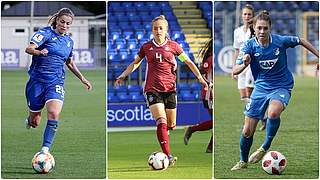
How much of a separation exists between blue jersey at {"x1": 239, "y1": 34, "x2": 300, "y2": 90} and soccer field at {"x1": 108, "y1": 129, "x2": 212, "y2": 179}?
601 mm

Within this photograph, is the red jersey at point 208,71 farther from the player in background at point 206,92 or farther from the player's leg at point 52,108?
the player's leg at point 52,108

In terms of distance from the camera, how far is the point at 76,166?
19.4ft

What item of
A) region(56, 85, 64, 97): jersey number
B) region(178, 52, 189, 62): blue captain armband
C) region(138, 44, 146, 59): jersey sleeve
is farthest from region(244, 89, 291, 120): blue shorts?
region(56, 85, 64, 97): jersey number

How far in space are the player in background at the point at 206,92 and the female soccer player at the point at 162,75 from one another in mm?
110

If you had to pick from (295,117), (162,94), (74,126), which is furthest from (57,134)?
(295,117)

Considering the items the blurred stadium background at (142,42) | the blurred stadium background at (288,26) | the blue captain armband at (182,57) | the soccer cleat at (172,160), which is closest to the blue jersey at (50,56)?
the blurred stadium background at (142,42)

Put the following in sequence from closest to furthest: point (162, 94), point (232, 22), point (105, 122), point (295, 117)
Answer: point (162, 94), point (105, 122), point (295, 117), point (232, 22)

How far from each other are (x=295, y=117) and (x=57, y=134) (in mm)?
2592

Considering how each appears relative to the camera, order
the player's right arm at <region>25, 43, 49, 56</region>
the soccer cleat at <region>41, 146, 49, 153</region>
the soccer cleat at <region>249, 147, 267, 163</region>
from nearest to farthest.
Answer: the player's right arm at <region>25, 43, 49, 56</region>
the soccer cleat at <region>41, 146, 49, 153</region>
the soccer cleat at <region>249, 147, 267, 163</region>

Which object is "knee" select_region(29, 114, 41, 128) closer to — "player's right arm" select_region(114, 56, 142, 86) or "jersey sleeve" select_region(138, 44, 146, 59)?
"player's right arm" select_region(114, 56, 142, 86)

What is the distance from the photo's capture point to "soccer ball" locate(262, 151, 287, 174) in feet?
18.9

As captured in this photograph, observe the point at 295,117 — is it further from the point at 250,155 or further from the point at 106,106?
the point at 106,106

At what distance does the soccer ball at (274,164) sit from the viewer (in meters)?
5.75

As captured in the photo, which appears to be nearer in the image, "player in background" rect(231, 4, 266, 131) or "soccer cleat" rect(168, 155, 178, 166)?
A: "soccer cleat" rect(168, 155, 178, 166)
